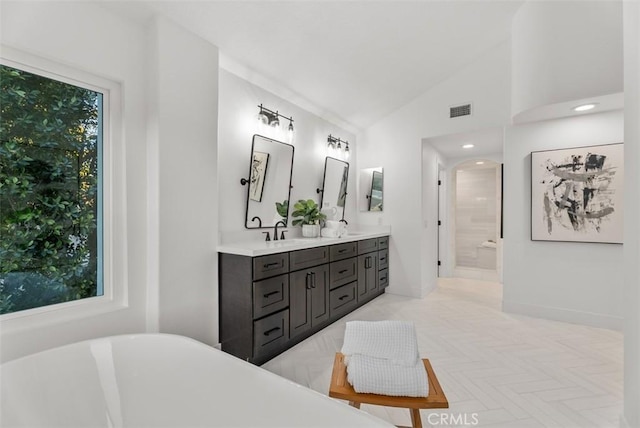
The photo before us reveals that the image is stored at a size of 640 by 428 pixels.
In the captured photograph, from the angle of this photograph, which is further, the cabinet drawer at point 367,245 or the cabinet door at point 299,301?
the cabinet drawer at point 367,245

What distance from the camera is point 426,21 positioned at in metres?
Result: 2.75

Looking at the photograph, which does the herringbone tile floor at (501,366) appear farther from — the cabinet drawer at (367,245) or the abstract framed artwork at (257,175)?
the abstract framed artwork at (257,175)

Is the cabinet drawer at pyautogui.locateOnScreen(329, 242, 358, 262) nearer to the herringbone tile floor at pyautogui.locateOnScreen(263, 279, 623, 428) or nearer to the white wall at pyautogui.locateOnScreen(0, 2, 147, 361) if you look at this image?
the herringbone tile floor at pyautogui.locateOnScreen(263, 279, 623, 428)

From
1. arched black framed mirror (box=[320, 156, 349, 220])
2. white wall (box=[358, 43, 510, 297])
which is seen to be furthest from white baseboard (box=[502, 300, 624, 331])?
arched black framed mirror (box=[320, 156, 349, 220])

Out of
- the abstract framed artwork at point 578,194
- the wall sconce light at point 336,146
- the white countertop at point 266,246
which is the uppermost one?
the wall sconce light at point 336,146

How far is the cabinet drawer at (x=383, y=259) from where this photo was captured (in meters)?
4.05

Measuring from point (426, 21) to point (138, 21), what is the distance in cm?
238

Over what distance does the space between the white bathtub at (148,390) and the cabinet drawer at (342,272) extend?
5.69ft

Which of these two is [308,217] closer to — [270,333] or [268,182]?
[268,182]

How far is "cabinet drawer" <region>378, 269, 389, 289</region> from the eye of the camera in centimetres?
409

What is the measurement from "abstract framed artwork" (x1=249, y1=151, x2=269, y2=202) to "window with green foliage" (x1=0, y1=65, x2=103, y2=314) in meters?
1.22

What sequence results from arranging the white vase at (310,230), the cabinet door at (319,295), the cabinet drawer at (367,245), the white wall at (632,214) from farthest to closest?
1. the cabinet drawer at (367,245)
2. the white vase at (310,230)
3. the cabinet door at (319,295)
4. the white wall at (632,214)

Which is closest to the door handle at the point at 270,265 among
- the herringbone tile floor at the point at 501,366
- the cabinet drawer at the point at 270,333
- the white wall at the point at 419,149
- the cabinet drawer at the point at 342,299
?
the cabinet drawer at the point at 270,333

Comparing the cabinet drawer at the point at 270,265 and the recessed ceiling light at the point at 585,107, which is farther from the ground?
the recessed ceiling light at the point at 585,107
